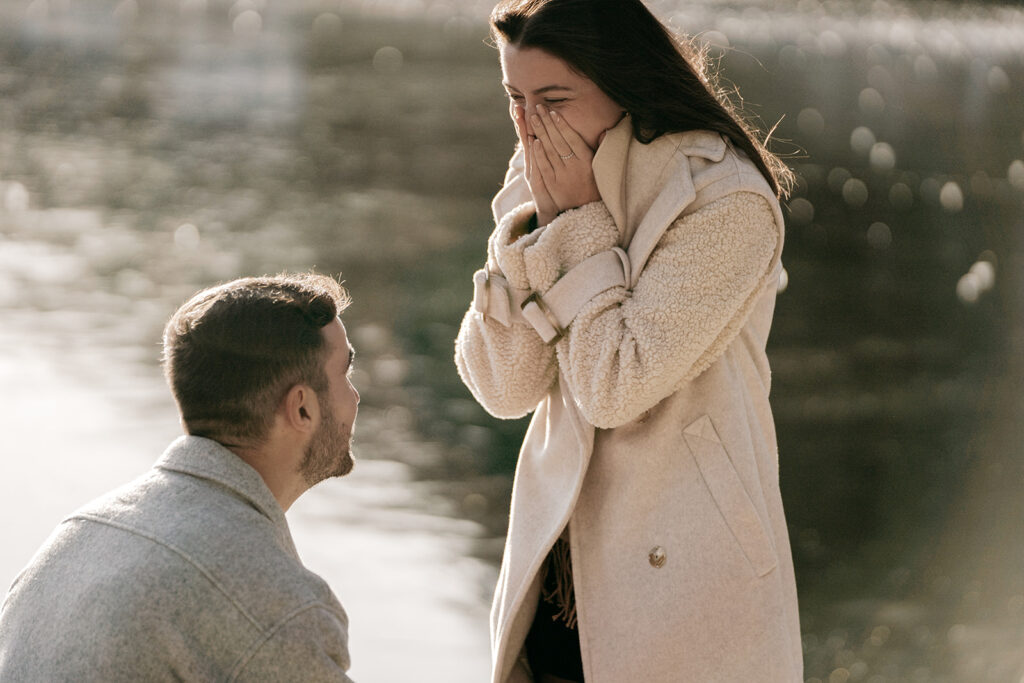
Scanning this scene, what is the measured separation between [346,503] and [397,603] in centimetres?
88

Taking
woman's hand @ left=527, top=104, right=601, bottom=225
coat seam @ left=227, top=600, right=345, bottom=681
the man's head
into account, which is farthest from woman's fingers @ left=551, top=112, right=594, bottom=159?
coat seam @ left=227, top=600, right=345, bottom=681

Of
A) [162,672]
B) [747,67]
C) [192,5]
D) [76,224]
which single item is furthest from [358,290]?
[192,5]

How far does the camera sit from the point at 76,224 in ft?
32.0

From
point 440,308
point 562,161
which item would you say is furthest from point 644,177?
point 440,308

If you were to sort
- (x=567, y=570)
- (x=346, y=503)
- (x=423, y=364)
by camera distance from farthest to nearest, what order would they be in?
(x=423, y=364), (x=346, y=503), (x=567, y=570)

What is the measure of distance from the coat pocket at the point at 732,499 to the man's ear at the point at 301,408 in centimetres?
60

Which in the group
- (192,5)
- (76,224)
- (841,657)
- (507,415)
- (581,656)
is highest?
(507,415)

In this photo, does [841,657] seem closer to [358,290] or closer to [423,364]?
[423,364]

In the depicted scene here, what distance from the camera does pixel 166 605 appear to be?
1.60 m

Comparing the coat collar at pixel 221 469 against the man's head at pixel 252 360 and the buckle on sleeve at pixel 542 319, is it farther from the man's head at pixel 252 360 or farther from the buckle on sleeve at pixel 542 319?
the buckle on sleeve at pixel 542 319

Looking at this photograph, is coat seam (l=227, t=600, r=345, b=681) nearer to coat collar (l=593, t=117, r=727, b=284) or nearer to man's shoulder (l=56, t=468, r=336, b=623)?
man's shoulder (l=56, t=468, r=336, b=623)

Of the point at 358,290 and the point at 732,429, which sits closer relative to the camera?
the point at 732,429

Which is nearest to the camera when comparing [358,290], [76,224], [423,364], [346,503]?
[346,503]

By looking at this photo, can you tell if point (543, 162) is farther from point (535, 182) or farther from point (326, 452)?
point (326, 452)
